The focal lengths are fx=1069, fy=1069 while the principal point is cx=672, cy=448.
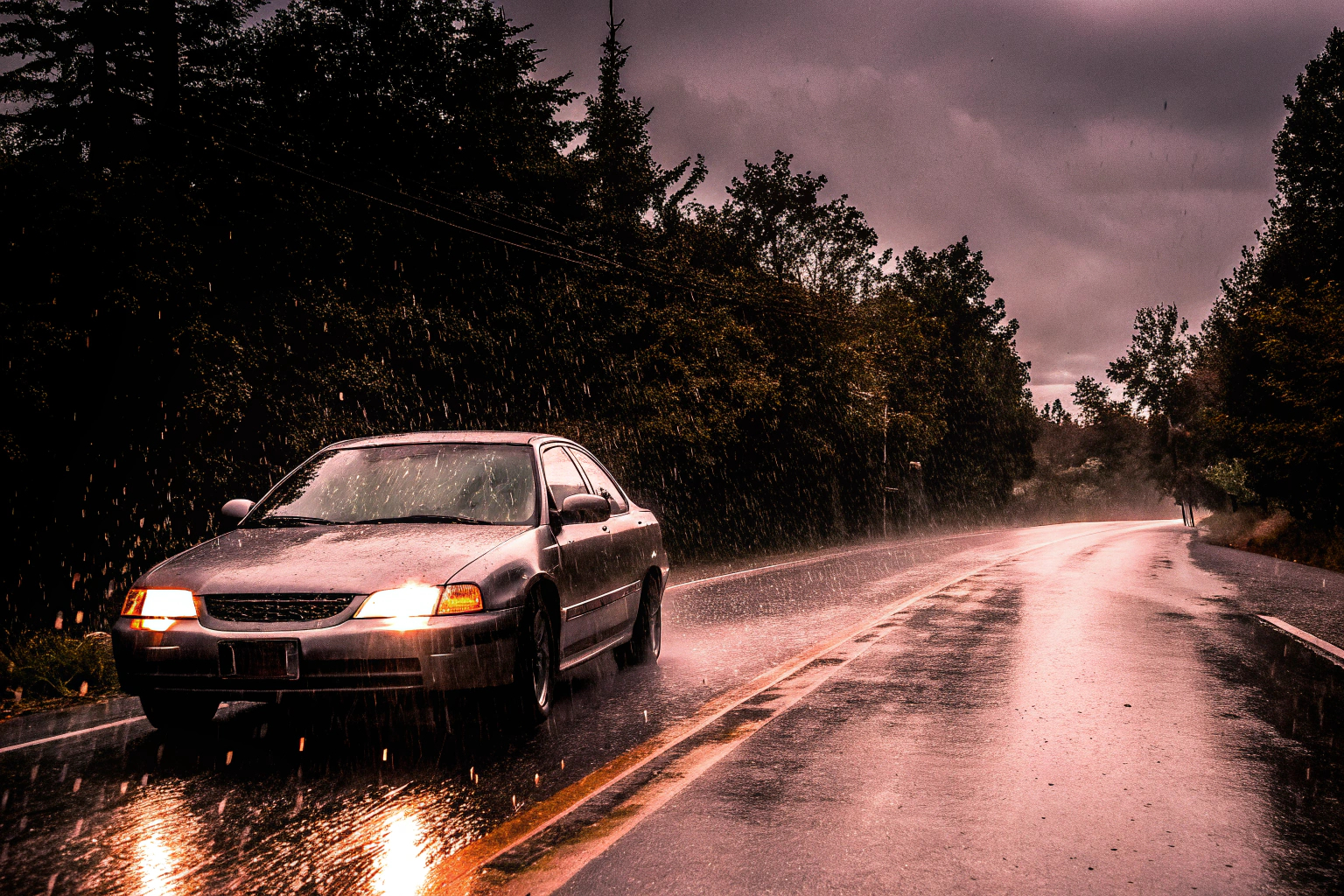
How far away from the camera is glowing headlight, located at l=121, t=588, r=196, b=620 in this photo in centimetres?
509

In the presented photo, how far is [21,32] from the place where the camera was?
25688 mm

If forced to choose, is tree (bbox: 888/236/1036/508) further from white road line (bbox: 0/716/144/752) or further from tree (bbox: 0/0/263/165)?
white road line (bbox: 0/716/144/752)

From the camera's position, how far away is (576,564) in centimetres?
654

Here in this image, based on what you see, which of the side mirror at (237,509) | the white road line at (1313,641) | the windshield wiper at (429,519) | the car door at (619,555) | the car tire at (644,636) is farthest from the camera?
the white road line at (1313,641)

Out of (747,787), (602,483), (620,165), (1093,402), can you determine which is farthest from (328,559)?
(1093,402)

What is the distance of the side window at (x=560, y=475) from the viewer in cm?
684

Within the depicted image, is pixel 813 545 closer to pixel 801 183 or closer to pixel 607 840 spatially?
pixel 801 183

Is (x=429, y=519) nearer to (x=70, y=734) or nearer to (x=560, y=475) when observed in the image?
(x=560, y=475)

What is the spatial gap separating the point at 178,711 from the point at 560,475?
2735mm

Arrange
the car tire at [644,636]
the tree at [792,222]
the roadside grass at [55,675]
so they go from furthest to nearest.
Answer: the tree at [792,222] → the car tire at [644,636] → the roadside grass at [55,675]

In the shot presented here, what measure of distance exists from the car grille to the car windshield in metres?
1.13

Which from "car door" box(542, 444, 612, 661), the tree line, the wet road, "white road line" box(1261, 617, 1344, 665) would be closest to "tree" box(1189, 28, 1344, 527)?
the tree line

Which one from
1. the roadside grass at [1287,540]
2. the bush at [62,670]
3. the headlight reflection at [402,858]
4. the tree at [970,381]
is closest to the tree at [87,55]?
the bush at [62,670]

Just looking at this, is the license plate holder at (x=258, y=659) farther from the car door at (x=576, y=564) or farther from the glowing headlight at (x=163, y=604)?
the car door at (x=576, y=564)
